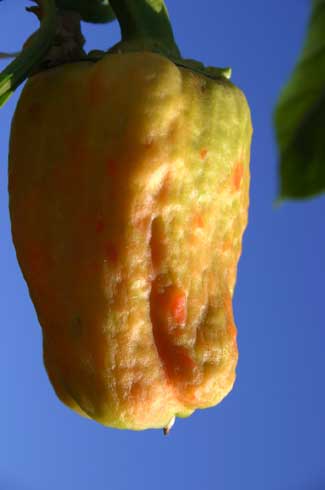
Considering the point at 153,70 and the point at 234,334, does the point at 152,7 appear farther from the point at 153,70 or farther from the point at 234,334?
the point at 234,334

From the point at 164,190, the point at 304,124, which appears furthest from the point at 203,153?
the point at 304,124

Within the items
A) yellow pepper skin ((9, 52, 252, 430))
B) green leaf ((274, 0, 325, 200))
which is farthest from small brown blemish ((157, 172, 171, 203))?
green leaf ((274, 0, 325, 200))

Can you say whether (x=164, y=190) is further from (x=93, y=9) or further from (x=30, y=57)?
(x=93, y=9)

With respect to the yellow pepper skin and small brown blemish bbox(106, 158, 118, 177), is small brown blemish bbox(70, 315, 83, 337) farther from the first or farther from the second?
small brown blemish bbox(106, 158, 118, 177)

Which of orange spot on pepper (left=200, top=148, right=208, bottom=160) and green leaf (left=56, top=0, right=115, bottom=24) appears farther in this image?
green leaf (left=56, top=0, right=115, bottom=24)

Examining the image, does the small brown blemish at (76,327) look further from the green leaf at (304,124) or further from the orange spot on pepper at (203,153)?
the green leaf at (304,124)

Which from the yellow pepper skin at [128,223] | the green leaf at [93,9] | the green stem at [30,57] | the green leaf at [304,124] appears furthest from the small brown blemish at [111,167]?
the green leaf at [304,124]
